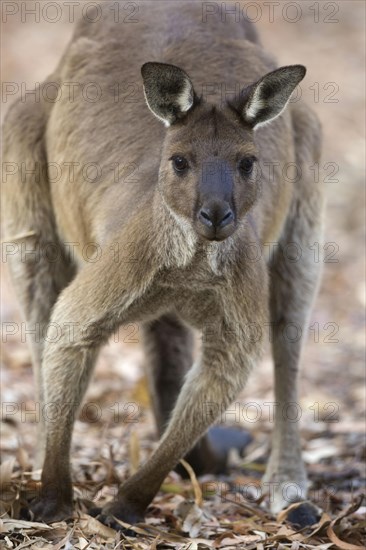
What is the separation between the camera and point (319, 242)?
6.06m

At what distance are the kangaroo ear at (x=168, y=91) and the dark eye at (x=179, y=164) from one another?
0.72ft

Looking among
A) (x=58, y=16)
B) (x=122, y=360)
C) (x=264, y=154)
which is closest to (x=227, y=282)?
(x=264, y=154)

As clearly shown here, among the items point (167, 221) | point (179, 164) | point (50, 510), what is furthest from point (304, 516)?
point (179, 164)

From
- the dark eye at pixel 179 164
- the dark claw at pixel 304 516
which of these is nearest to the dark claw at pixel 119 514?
the dark claw at pixel 304 516

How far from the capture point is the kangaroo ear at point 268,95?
432 cm

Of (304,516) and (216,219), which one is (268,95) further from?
(304,516)

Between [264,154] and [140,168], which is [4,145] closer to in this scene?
[140,168]

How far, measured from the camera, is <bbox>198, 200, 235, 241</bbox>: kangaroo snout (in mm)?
4012

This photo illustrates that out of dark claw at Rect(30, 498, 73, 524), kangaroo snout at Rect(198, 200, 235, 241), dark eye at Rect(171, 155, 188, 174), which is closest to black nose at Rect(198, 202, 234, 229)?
kangaroo snout at Rect(198, 200, 235, 241)

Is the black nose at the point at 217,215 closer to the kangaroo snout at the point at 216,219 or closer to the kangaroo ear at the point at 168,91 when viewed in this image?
the kangaroo snout at the point at 216,219

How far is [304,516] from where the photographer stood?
5.05 metres

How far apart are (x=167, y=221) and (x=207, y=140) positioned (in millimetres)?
397

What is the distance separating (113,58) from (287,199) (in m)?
1.26

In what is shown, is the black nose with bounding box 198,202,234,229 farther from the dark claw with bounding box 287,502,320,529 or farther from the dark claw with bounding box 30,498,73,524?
the dark claw with bounding box 287,502,320,529
